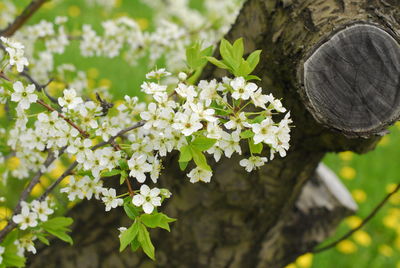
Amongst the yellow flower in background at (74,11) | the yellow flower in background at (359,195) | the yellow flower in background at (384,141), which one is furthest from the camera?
the yellow flower in background at (74,11)

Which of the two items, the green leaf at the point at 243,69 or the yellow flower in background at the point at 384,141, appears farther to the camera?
the yellow flower in background at the point at 384,141

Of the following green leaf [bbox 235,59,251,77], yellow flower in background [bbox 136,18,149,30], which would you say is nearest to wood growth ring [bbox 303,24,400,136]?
green leaf [bbox 235,59,251,77]

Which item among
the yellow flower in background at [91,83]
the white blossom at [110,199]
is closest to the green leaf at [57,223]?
the white blossom at [110,199]

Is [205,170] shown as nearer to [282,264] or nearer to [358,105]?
[358,105]

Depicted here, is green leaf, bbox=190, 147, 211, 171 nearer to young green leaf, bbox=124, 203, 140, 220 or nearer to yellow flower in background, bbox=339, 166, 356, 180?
young green leaf, bbox=124, 203, 140, 220

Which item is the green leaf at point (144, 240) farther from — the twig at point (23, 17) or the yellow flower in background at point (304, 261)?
the yellow flower in background at point (304, 261)

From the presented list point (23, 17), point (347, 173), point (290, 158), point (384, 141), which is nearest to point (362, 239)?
point (347, 173)

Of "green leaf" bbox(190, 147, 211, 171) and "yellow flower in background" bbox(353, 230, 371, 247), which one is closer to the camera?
"green leaf" bbox(190, 147, 211, 171)
